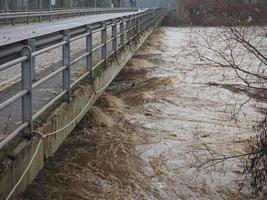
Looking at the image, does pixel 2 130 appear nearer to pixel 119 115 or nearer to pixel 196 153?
pixel 196 153

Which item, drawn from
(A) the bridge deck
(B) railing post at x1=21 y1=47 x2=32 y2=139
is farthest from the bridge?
(A) the bridge deck

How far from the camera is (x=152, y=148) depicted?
930cm

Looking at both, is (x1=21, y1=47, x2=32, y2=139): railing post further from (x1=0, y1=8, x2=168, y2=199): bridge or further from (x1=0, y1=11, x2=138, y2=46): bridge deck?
(x1=0, y1=11, x2=138, y2=46): bridge deck

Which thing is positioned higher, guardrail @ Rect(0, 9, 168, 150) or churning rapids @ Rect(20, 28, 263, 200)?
guardrail @ Rect(0, 9, 168, 150)

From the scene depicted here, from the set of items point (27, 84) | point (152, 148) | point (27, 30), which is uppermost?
point (27, 84)

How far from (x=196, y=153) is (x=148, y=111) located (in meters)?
3.67

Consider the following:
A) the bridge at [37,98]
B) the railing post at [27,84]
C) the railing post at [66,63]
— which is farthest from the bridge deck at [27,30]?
the railing post at [27,84]

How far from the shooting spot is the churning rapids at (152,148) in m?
7.25

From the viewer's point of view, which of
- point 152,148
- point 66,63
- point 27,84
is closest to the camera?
point 27,84

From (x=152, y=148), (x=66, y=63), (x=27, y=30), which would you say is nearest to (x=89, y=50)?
(x=66, y=63)

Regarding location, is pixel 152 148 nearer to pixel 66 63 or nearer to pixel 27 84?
pixel 66 63

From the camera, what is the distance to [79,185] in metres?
7.34

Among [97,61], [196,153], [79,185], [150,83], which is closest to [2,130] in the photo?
[79,185]

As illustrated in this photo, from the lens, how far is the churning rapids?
23.8 feet
